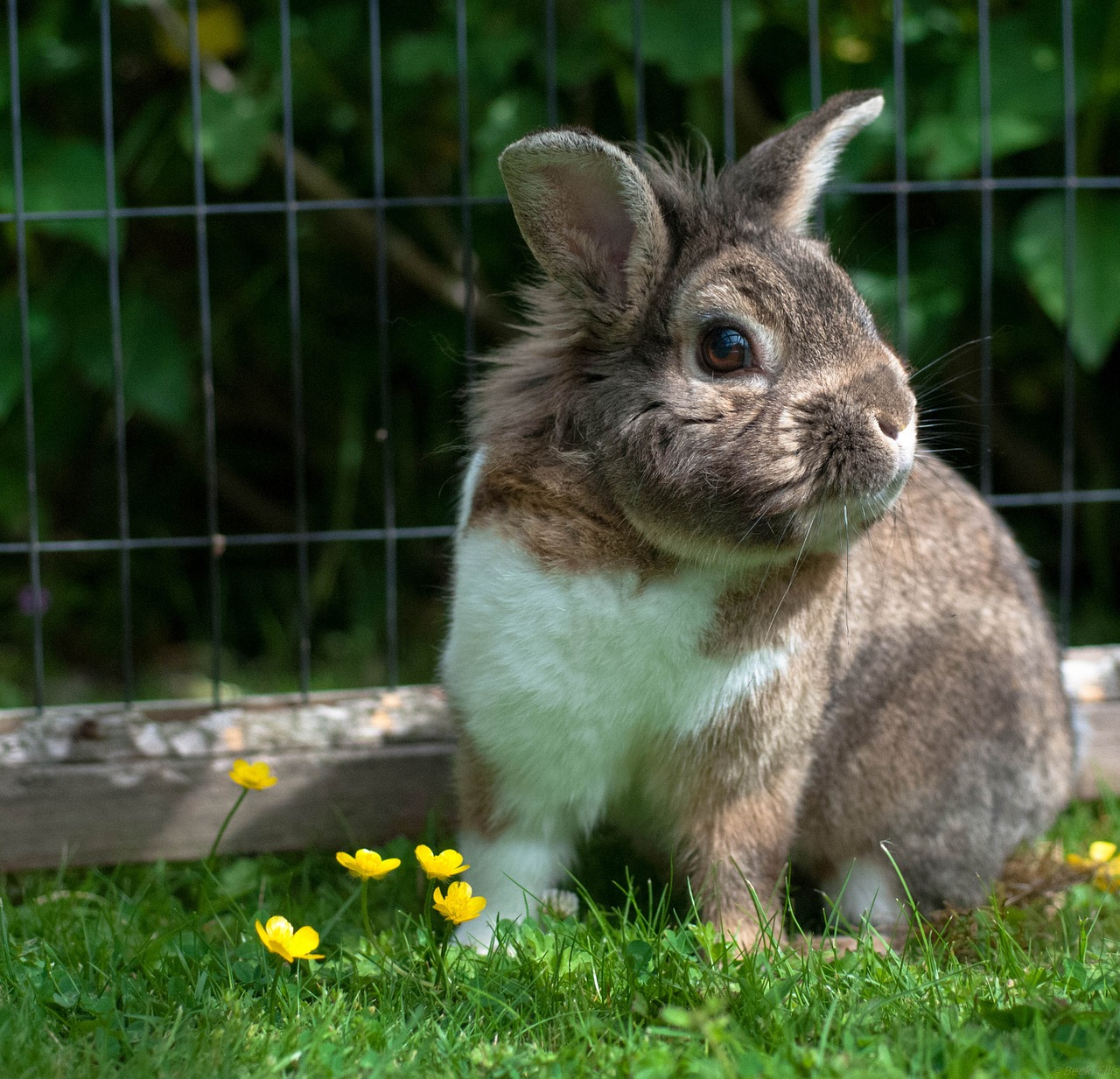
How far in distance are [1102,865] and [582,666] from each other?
4.56 ft

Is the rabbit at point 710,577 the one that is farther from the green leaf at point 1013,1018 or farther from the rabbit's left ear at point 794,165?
the green leaf at point 1013,1018

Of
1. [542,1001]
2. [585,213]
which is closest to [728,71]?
[585,213]

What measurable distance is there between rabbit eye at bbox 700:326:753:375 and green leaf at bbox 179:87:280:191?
184 cm

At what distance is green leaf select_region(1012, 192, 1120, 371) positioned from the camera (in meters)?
3.60

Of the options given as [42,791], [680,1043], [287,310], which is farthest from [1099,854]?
[287,310]

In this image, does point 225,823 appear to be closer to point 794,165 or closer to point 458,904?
point 458,904

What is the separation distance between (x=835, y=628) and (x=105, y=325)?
2391 millimetres

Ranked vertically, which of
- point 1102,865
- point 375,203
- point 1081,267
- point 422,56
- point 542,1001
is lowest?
point 1102,865

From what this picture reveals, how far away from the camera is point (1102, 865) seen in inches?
115

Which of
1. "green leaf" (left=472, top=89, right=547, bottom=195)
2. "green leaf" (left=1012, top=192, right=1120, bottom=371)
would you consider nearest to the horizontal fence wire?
"green leaf" (left=1012, top=192, right=1120, bottom=371)

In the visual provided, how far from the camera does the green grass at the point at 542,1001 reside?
1899mm

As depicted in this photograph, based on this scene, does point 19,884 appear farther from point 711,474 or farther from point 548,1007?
point 711,474

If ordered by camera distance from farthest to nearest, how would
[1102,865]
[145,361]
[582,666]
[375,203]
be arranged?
[145,361], [375,203], [1102,865], [582,666]

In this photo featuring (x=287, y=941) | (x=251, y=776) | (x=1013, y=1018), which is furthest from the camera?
(x=251, y=776)
